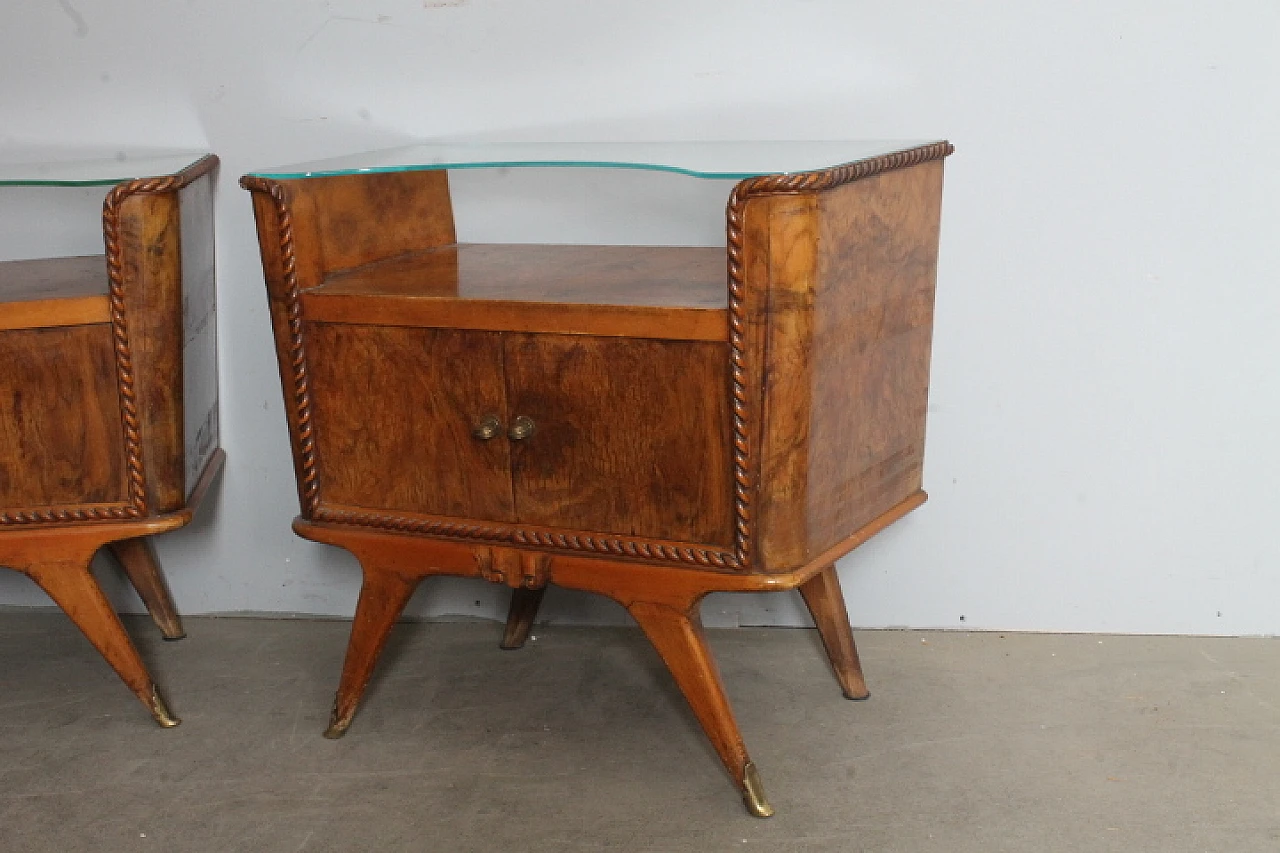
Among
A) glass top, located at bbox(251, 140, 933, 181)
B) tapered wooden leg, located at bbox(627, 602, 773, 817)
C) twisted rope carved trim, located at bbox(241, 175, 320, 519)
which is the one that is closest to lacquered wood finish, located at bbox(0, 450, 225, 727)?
twisted rope carved trim, located at bbox(241, 175, 320, 519)

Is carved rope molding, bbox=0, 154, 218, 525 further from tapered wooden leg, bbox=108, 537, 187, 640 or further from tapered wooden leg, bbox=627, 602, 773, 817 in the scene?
tapered wooden leg, bbox=627, 602, 773, 817

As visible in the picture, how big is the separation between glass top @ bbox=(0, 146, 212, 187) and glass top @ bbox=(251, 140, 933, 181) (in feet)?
0.94

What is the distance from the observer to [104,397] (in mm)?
1848

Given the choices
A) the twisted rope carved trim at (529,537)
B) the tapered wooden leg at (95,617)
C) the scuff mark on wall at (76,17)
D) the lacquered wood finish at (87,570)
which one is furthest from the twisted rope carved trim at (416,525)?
the scuff mark on wall at (76,17)

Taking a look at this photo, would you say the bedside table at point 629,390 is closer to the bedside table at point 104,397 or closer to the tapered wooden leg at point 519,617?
the bedside table at point 104,397

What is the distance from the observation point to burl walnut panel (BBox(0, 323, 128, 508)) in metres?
1.82

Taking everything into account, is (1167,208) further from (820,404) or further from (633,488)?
(633,488)

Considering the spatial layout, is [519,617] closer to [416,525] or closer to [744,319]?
[416,525]

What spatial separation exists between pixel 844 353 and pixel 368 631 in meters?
0.73

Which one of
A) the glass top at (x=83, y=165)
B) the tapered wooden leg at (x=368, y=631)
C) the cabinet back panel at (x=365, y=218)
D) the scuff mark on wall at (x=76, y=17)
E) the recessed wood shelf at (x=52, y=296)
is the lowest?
the tapered wooden leg at (x=368, y=631)

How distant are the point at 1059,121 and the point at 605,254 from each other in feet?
2.16

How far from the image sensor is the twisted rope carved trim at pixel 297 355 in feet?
5.63

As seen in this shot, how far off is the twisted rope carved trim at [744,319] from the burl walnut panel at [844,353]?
0.02 meters

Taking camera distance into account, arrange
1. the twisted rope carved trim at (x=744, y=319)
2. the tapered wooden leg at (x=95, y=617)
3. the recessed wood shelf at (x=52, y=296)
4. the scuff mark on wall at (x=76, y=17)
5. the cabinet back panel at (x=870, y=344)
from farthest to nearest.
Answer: the scuff mark on wall at (x=76, y=17)
the tapered wooden leg at (x=95, y=617)
the recessed wood shelf at (x=52, y=296)
the cabinet back panel at (x=870, y=344)
the twisted rope carved trim at (x=744, y=319)
